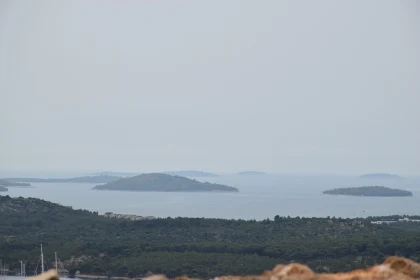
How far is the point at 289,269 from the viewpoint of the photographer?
580 inches

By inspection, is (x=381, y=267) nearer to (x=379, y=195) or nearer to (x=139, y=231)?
(x=139, y=231)

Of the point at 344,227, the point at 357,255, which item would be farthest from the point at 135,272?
the point at 344,227

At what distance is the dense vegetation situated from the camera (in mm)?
45031

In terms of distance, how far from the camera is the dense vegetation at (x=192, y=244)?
45.0 m

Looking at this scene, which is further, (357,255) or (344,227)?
(344,227)

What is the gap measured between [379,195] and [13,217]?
13231 centimetres

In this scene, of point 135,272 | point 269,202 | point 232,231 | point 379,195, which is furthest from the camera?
point 379,195

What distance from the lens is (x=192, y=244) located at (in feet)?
175

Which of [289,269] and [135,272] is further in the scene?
[135,272]

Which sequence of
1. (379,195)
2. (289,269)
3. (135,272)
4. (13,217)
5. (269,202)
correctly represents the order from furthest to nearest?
(379,195) → (269,202) → (13,217) → (135,272) → (289,269)

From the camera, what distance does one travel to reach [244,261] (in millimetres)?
45625

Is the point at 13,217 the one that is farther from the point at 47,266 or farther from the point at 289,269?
the point at 289,269

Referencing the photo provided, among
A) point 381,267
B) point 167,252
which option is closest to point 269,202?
point 167,252

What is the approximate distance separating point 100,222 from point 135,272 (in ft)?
90.2
